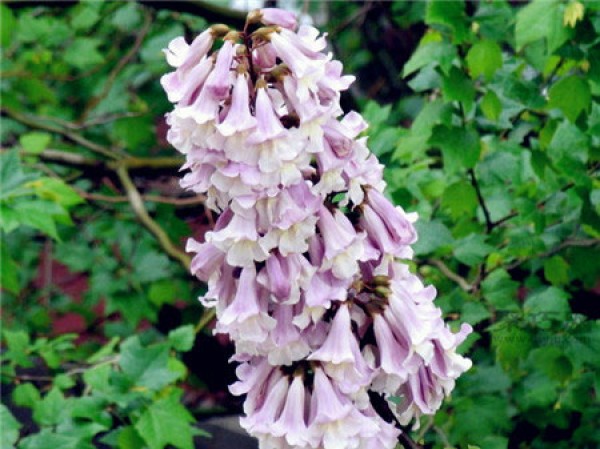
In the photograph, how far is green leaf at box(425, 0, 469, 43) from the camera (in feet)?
8.30

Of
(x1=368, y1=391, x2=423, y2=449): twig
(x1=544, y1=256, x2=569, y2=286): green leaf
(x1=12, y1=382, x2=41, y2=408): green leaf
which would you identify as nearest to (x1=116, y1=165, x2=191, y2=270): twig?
(x1=12, y1=382, x2=41, y2=408): green leaf

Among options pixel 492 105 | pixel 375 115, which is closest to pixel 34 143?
pixel 375 115

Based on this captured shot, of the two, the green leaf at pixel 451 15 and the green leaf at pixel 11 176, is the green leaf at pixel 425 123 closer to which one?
the green leaf at pixel 451 15

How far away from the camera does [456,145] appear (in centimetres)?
269

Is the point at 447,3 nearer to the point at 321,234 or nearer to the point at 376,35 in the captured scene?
the point at 321,234

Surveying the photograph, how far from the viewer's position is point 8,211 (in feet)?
9.35

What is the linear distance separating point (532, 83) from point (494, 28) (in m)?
0.22


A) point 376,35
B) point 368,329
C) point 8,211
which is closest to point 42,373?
point 8,211

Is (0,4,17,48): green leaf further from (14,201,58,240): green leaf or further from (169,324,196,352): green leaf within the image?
(169,324,196,352): green leaf

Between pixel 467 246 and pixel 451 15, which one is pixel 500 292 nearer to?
pixel 467 246

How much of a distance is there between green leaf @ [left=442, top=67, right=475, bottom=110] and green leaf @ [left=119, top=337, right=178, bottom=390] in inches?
39.6

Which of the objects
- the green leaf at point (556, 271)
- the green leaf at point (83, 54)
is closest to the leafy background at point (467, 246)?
the green leaf at point (556, 271)

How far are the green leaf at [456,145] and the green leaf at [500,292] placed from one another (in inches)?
12.8

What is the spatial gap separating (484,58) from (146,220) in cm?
181
